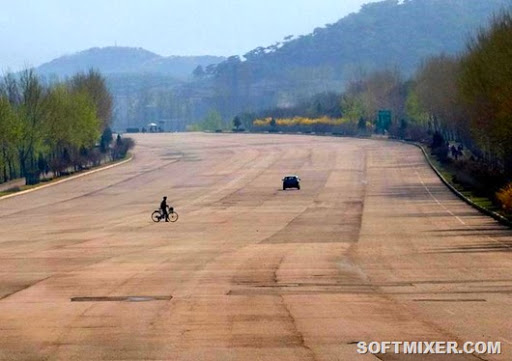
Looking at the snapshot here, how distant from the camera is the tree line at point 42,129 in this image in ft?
288

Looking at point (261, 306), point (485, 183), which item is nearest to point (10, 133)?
point (485, 183)

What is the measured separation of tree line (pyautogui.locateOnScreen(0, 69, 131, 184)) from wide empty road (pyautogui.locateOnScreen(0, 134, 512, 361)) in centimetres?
1562

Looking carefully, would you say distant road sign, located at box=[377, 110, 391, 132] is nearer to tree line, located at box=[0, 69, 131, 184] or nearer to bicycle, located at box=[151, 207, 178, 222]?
tree line, located at box=[0, 69, 131, 184]

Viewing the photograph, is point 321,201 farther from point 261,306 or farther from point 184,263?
point 261,306

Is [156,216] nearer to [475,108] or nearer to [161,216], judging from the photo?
[161,216]

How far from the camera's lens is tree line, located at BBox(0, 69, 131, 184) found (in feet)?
288

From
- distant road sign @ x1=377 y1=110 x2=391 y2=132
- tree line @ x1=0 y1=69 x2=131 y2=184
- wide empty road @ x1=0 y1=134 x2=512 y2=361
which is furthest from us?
distant road sign @ x1=377 y1=110 x2=391 y2=132

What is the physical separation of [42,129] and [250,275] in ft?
228

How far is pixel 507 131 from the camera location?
50.2 metres

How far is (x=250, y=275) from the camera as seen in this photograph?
1077 inches

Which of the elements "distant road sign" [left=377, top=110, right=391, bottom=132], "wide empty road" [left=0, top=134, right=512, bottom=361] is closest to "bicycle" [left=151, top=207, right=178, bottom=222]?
"wide empty road" [left=0, top=134, right=512, bottom=361]

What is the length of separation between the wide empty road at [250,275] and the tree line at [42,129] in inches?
615

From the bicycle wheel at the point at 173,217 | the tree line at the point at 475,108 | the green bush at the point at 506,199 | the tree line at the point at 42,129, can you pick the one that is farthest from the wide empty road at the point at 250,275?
the tree line at the point at 42,129

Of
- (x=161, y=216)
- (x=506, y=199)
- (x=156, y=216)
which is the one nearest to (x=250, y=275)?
(x=506, y=199)
